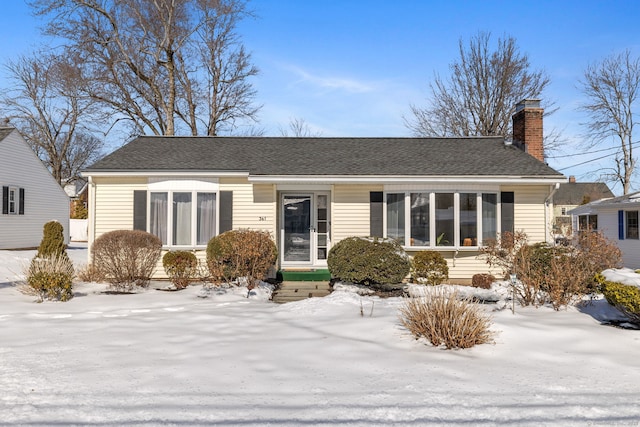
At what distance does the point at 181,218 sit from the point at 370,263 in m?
5.19

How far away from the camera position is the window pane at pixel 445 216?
11.5 m

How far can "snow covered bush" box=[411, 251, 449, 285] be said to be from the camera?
11.1 meters

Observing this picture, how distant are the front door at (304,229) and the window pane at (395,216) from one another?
1717 millimetres

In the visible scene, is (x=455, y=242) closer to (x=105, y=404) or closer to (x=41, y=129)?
(x=105, y=404)

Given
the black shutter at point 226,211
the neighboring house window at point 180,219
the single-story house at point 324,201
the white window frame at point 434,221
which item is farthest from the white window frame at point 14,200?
the white window frame at point 434,221

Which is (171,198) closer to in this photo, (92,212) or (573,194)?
(92,212)

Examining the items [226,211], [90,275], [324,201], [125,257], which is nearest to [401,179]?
[324,201]

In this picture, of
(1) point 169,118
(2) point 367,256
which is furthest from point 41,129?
(2) point 367,256

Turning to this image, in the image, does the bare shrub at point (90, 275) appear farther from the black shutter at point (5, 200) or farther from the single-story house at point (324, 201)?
the black shutter at point (5, 200)

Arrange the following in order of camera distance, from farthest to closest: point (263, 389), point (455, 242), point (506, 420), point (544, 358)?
point (455, 242), point (544, 358), point (263, 389), point (506, 420)

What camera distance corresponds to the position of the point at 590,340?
18.5 ft

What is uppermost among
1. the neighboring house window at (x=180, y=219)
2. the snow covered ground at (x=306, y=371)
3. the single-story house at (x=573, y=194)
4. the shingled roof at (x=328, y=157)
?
the single-story house at (x=573, y=194)

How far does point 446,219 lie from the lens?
37.8 ft

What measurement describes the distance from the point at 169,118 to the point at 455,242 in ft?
57.0
